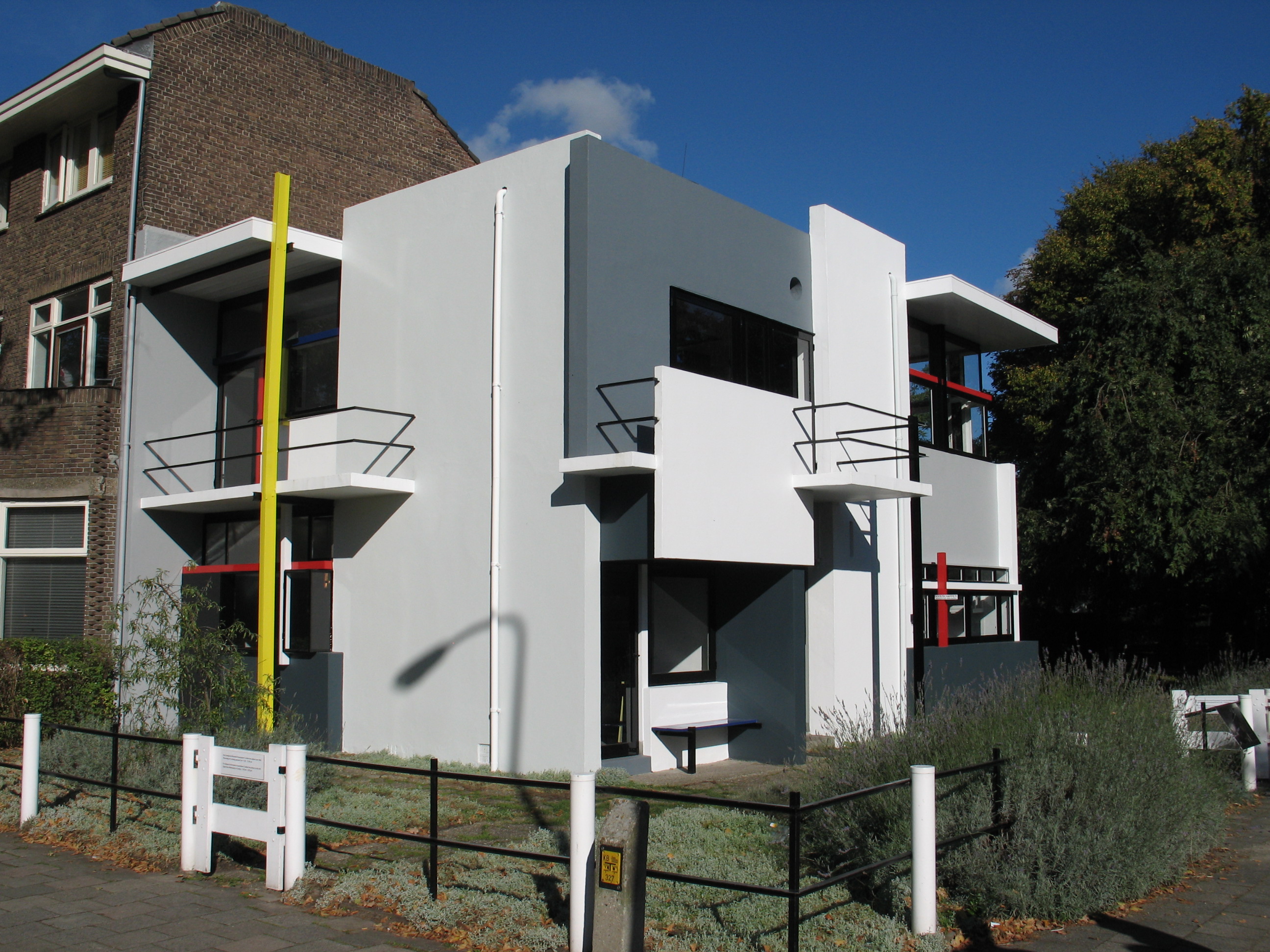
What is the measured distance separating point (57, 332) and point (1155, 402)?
1969 cm

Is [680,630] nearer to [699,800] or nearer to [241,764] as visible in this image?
[241,764]

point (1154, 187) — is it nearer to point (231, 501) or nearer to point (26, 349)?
point (231, 501)

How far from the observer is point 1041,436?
2678cm

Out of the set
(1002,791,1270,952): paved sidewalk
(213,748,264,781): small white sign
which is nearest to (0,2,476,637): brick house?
(213,748,264,781): small white sign

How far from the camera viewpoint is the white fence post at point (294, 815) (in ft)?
24.5

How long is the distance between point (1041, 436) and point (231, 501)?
19.5m

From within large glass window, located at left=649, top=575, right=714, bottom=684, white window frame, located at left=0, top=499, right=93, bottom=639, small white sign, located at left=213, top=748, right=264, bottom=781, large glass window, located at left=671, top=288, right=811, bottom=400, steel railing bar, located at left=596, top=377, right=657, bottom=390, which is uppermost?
large glass window, located at left=671, top=288, right=811, bottom=400

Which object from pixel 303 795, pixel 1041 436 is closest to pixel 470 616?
pixel 303 795

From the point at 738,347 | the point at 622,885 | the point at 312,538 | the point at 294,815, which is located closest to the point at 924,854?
the point at 622,885

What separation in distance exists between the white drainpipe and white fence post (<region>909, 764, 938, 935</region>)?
22.0 ft

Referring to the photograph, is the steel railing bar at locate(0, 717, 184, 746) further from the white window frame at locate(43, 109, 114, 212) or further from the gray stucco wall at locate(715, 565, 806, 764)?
the white window frame at locate(43, 109, 114, 212)

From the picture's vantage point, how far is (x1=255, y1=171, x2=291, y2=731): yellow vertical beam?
10781mm

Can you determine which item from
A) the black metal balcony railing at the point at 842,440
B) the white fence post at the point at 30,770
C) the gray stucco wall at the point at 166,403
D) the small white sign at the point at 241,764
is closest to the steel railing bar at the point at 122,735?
the white fence post at the point at 30,770

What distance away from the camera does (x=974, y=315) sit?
59.6 ft
